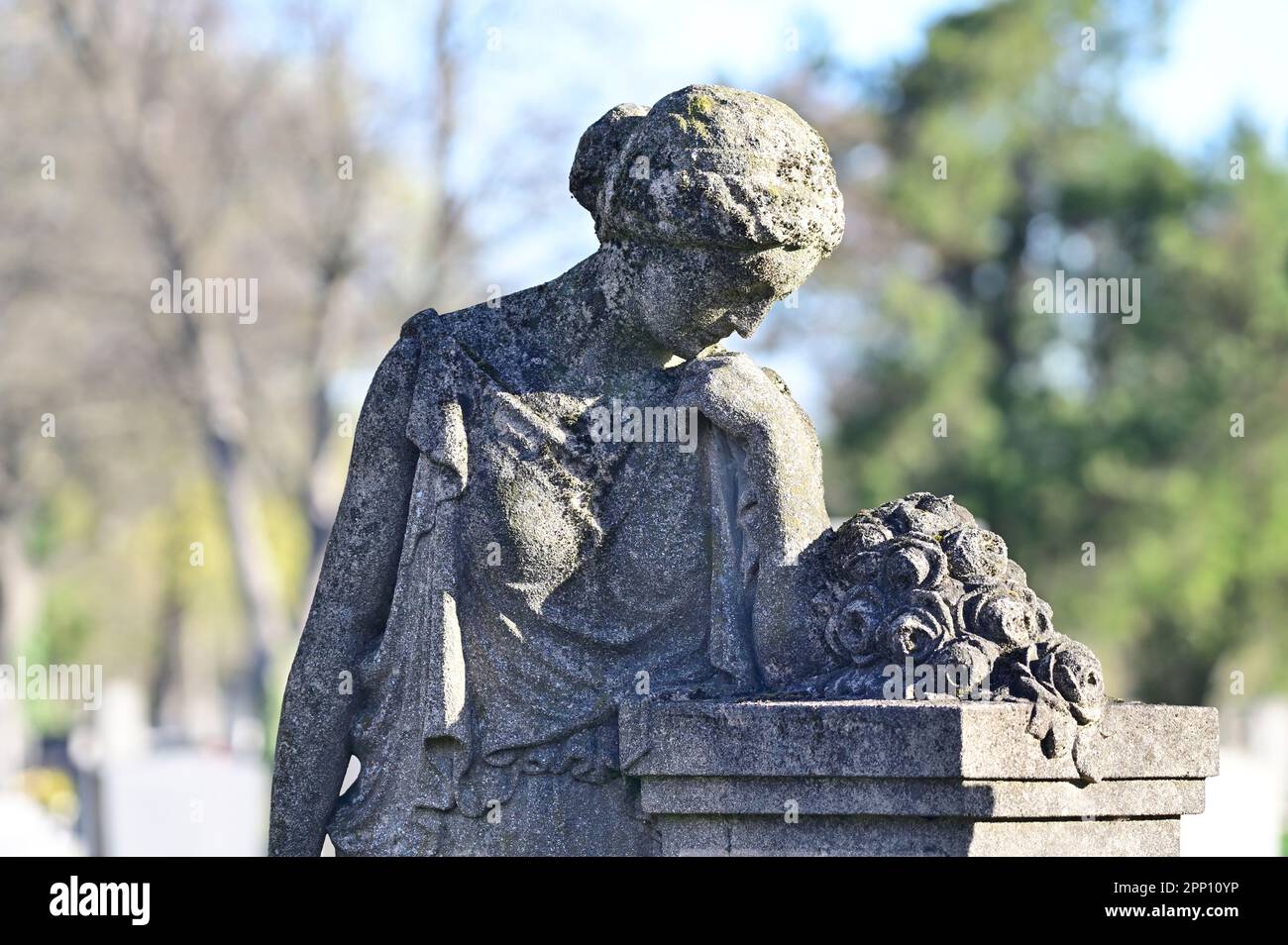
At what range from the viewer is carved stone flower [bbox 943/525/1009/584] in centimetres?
543

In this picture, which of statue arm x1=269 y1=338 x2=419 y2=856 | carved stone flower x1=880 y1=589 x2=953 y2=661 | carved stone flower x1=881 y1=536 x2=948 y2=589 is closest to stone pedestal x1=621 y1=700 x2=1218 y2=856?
carved stone flower x1=880 y1=589 x2=953 y2=661

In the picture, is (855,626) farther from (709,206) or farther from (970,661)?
(709,206)

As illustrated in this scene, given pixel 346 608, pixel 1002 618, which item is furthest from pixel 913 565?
pixel 346 608

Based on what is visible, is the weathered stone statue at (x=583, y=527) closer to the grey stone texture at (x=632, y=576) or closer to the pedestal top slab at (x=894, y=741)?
the grey stone texture at (x=632, y=576)

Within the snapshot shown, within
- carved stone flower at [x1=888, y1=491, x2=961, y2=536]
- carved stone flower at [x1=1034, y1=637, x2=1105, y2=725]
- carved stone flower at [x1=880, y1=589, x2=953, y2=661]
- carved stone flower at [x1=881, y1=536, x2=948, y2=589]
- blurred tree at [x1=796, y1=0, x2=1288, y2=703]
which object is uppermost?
blurred tree at [x1=796, y1=0, x2=1288, y2=703]

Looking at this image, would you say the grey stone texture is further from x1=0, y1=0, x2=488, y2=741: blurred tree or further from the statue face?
x1=0, y1=0, x2=488, y2=741: blurred tree

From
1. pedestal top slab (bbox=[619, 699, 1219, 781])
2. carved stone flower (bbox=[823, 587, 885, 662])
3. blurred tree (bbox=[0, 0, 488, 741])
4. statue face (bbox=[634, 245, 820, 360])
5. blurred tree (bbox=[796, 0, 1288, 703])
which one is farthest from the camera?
blurred tree (bbox=[796, 0, 1288, 703])

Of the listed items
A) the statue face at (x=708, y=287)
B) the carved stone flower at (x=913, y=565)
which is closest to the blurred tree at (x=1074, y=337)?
the statue face at (x=708, y=287)

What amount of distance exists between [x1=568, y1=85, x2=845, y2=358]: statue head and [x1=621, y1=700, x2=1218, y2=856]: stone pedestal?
3.84ft

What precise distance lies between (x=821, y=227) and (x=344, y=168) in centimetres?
1951

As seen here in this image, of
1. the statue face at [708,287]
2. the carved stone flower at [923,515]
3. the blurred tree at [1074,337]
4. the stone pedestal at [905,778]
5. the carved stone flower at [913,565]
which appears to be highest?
the blurred tree at [1074,337]

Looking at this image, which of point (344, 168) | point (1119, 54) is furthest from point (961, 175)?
point (344, 168)

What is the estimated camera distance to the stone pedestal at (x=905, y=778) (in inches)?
196

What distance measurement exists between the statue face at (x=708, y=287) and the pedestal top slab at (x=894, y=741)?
3.61 ft
